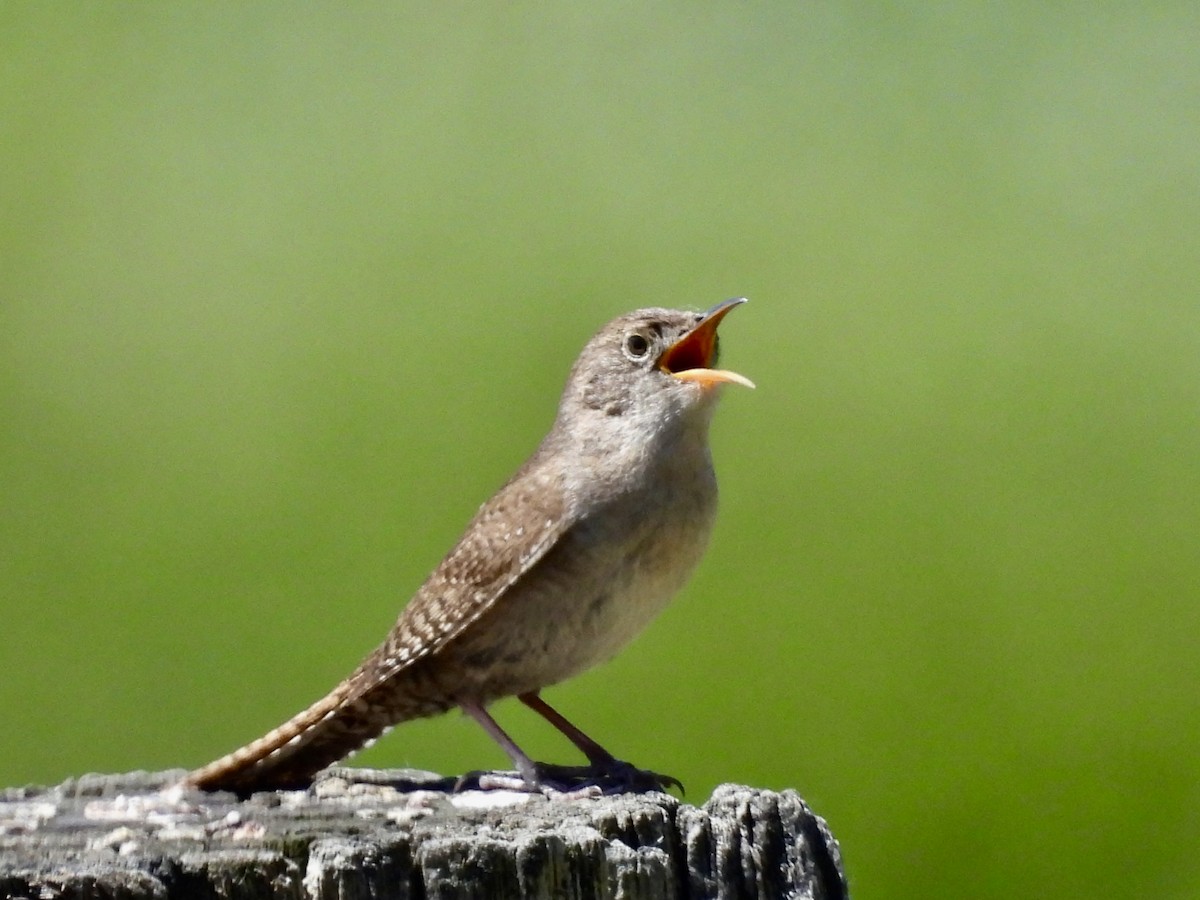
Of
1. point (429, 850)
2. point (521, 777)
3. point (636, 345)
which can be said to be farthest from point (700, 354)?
point (429, 850)

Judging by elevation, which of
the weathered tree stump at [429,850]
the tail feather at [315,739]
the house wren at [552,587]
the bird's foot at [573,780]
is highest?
the house wren at [552,587]

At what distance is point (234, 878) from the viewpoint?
183cm

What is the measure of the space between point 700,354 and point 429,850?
4.82ft

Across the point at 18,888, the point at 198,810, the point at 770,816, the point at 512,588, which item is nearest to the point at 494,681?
the point at 512,588

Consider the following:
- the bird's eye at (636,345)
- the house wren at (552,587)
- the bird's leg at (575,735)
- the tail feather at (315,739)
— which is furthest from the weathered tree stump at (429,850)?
the bird's eye at (636,345)

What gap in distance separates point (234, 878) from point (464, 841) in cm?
29

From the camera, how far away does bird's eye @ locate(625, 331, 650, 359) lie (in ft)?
9.96

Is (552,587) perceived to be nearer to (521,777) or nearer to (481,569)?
(481,569)

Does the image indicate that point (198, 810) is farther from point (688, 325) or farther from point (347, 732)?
point (688, 325)

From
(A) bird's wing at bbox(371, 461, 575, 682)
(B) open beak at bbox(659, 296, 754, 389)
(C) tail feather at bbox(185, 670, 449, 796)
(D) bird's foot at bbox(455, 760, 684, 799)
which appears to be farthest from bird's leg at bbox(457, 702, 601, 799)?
(B) open beak at bbox(659, 296, 754, 389)

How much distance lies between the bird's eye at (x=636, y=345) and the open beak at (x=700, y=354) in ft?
0.18

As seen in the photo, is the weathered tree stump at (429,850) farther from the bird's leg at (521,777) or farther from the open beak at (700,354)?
the open beak at (700,354)

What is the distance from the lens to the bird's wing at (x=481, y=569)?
275 cm

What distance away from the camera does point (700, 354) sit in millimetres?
3064
